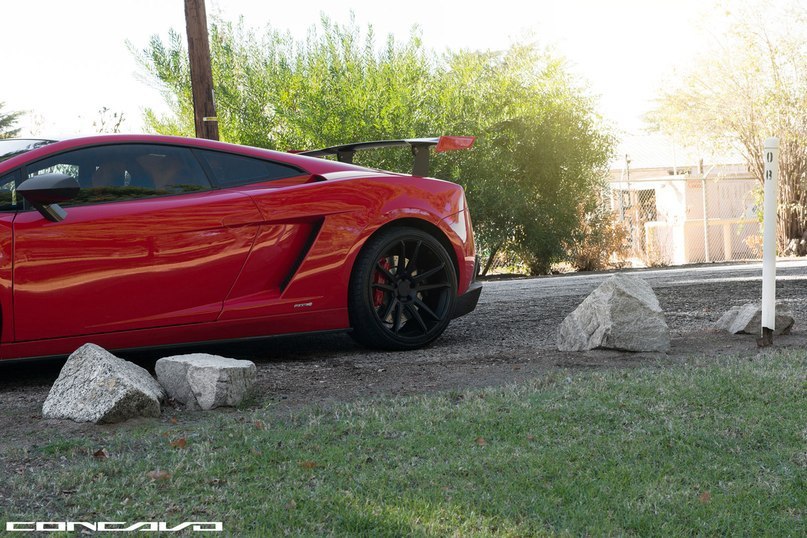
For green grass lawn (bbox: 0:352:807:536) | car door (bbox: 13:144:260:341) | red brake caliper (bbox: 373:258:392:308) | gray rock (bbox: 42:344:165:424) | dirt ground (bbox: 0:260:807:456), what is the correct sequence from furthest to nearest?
red brake caliper (bbox: 373:258:392:308)
car door (bbox: 13:144:260:341)
dirt ground (bbox: 0:260:807:456)
gray rock (bbox: 42:344:165:424)
green grass lawn (bbox: 0:352:807:536)

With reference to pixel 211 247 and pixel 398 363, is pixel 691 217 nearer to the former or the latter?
pixel 398 363

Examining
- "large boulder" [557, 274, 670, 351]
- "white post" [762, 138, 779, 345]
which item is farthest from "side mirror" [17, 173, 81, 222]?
"white post" [762, 138, 779, 345]

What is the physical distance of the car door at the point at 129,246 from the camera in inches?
195

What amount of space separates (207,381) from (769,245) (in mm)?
3455

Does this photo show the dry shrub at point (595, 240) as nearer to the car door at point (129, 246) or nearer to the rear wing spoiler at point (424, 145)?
the rear wing spoiler at point (424, 145)

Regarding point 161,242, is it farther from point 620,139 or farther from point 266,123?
point 620,139

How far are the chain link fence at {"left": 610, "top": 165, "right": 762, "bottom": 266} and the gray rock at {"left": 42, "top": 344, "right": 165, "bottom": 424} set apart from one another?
18528mm

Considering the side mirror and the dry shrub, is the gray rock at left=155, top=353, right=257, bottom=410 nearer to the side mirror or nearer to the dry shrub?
the side mirror

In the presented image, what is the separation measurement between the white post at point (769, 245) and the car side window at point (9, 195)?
4.31m

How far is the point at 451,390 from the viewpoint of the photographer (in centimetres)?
473

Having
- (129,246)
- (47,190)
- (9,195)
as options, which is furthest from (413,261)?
(9,195)

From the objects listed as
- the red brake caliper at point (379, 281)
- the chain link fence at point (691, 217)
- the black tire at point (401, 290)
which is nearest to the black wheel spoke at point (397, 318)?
the black tire at point (401, 290)

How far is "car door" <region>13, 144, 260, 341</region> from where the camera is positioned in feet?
16.3

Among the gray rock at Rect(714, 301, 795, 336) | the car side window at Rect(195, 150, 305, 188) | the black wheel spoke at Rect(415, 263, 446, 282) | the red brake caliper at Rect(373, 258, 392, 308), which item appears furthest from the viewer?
the gray rock at Rect(714, 301, 795, 336)
